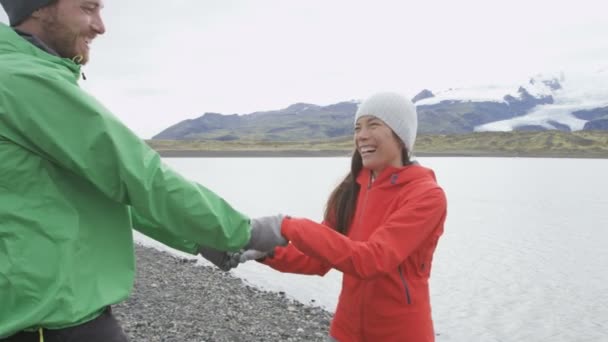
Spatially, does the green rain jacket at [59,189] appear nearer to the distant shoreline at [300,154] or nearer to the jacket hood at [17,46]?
the jacket hood at [17,46]

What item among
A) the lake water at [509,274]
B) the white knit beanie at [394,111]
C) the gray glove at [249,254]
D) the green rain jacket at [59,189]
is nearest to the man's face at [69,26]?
the green rain jacket at [59,189]

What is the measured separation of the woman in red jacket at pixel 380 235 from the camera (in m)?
2.90

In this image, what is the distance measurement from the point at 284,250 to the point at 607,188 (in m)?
43.7

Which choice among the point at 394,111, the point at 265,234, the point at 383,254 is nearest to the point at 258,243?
the point at 265,234

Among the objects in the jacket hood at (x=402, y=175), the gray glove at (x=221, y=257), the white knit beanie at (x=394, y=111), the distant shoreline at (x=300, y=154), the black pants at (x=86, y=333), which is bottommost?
the distant shoreline at (x=300, y=154)

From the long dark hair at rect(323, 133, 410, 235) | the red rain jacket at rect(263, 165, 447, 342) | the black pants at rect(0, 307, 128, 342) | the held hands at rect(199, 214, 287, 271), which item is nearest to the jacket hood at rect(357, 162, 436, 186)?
the red rain jacket at rect(263, 165, 447, 342)

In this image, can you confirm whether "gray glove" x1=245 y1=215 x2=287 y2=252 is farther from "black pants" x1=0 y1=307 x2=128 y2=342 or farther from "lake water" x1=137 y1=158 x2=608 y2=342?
"lake water" x1=137 y1=158 x2=608 y2=342

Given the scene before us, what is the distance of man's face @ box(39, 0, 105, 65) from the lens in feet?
7.45

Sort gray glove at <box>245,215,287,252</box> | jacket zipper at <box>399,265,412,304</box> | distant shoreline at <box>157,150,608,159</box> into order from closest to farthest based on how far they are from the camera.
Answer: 1. gray glove at <box>245,215,287,252</box>
2. jacket zipper at <box>399,265,412,304</box>
3. distant shoreline at <box>157,150,608,159</box>

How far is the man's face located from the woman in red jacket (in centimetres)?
126

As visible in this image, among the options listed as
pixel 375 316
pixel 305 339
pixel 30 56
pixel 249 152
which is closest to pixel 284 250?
pixel 375 316

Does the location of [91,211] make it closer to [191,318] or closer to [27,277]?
[27,277]

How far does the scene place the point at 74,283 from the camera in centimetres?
211

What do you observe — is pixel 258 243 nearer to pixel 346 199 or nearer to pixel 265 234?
pixel 265 234
